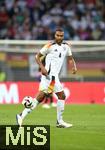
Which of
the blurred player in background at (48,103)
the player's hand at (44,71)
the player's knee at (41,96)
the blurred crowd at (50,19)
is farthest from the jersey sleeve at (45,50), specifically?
the blurred crowd at (50,19)

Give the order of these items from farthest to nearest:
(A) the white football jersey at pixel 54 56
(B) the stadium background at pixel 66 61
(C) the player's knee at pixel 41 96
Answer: (B) the stadium background at pixel 66 61
(A) the white football jersey at pixel 54 56
(C) the player's knee at pixel 41 96

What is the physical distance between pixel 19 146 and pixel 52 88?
3893 millimetres

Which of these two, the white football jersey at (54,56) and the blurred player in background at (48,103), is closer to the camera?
the white football jersey at (54,56)

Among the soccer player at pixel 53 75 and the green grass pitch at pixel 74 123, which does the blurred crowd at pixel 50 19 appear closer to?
the green grass pitch at pixel 74 123

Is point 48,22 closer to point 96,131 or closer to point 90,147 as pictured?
point 96,131

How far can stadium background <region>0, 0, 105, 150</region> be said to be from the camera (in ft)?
57.1

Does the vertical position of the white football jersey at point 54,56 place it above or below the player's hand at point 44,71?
above

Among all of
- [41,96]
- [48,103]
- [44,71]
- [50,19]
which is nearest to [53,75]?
[44,71]

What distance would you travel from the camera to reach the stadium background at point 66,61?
17.4 metres

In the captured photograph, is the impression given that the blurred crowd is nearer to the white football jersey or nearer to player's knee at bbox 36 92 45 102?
the white football jersey

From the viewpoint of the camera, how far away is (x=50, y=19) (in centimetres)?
3175

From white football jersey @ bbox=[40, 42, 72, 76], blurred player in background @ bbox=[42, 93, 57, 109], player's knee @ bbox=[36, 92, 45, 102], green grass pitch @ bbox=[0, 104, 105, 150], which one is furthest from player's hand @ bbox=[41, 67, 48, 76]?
blurred player in background @ bbox=[42, 93, 57, 109]

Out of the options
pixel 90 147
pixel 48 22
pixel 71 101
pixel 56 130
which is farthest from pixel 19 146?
pixel 48 22

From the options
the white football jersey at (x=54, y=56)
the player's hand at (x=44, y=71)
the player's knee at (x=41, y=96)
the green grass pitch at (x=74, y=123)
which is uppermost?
the white football jersey at (x=54, y=56)
